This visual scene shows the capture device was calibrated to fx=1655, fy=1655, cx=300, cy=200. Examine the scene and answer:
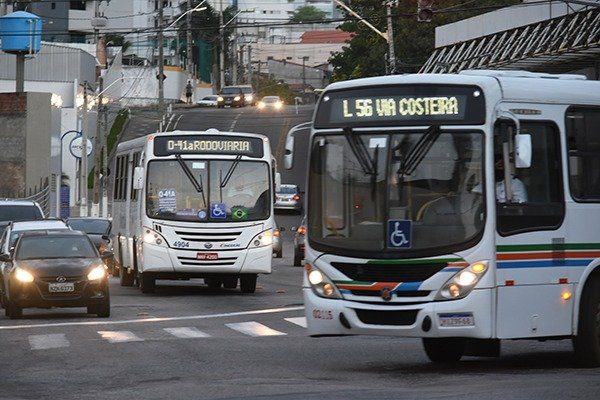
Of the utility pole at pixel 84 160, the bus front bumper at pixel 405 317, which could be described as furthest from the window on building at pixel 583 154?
the utility pole at pixel 84 160

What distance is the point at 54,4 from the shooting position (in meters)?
132

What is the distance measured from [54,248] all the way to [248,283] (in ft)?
21.2

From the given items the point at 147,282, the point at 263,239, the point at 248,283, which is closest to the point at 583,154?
the point at 263,239

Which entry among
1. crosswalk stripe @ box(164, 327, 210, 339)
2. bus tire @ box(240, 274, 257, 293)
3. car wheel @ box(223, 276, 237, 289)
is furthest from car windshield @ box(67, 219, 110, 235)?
crosswalk stripe @ box(164, 327, 210, 339)

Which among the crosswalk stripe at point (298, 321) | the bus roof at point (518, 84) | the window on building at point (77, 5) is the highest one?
the window on building at point (77, 5)

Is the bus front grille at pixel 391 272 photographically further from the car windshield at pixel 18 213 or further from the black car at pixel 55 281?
the car windshield at pixel 18 213

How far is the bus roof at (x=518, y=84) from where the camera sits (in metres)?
16.1

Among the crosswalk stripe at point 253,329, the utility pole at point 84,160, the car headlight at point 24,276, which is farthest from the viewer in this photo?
the utility pole at point 84,160

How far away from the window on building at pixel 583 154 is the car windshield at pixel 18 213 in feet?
74.4

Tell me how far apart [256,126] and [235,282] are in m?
62.0

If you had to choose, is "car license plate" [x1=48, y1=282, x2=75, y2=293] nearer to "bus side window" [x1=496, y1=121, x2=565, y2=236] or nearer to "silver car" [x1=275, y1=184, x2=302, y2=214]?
"bus side window" [x1=496, y1=121, x2=565, y2=236]

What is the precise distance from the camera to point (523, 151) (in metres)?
15.4

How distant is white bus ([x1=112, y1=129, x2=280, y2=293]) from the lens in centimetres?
3091

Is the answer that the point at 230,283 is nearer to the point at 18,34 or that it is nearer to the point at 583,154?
the point at 583,154
